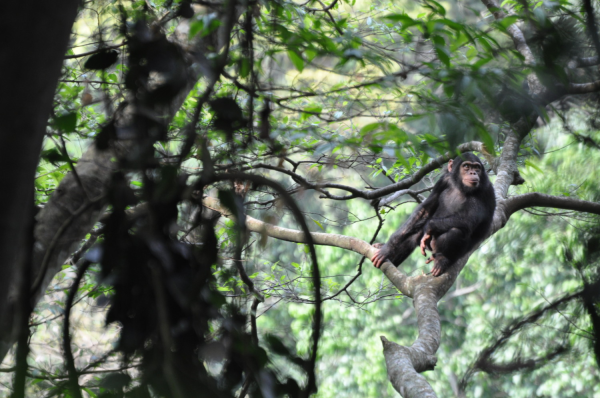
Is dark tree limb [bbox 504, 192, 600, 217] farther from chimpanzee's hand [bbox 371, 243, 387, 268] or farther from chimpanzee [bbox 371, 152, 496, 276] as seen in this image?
chimpanzee's hand [bbox 371, 243, 387, 268]

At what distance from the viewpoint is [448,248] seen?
3262 millimetres

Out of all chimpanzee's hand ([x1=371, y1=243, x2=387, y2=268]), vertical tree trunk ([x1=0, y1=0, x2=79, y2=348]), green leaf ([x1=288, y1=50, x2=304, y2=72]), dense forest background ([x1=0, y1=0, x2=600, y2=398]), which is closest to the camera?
vertical tree trunk ([x1=0, y1=0, x2=79, y2=348])

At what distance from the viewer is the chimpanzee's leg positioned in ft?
10.2

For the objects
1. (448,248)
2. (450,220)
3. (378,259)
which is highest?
(450,220)

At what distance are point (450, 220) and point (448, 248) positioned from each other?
0.88ft

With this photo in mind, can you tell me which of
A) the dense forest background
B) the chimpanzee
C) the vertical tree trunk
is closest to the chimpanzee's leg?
the chimpanzee

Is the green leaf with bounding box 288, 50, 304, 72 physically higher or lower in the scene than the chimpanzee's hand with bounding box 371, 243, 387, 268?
lower

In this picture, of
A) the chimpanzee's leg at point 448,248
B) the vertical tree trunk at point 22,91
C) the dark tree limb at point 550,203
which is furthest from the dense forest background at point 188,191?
the chimpanzee's leg at point 448,248

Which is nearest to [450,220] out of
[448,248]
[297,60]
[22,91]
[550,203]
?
[448,248]

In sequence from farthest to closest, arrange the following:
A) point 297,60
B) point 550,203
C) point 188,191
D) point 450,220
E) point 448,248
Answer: point 450,220 < point 448,248 < point 550,203 < point 297,60 < point 188,191

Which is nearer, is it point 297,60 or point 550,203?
point 297,60

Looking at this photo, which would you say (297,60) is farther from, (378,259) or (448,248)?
(448,248)

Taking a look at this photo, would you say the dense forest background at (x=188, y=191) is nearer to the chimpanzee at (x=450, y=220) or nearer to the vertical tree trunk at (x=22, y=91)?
the vertical tree trunk at (x=22, y=91)

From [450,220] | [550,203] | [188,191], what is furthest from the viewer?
[450,220]
